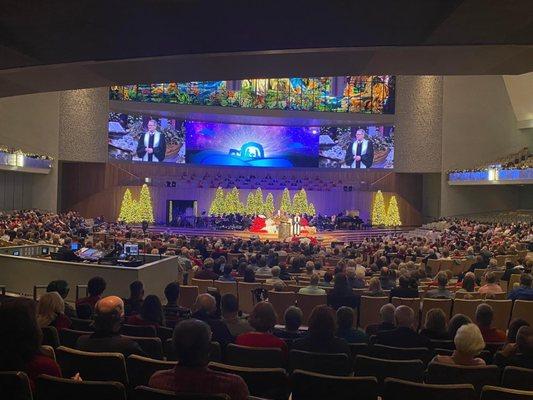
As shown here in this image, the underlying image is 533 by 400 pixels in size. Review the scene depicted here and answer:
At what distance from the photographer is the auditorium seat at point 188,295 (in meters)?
8.67

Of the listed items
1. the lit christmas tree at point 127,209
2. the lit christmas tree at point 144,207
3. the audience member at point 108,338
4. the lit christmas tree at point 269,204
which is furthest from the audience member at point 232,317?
the lit christmas tree at point 269,204

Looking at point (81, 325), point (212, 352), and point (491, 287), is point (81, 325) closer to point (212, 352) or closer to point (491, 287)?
point (212, 352)

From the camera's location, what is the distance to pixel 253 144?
3956 cm

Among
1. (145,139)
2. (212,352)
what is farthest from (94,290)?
(145,139)

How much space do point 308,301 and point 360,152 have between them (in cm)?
3178

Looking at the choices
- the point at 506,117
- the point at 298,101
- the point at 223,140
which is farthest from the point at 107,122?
the point at 506,117

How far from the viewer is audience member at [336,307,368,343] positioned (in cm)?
554

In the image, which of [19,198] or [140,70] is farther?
[19,198]

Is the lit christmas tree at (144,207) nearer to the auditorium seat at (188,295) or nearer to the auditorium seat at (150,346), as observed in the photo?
the auditorium seat at (188,295)

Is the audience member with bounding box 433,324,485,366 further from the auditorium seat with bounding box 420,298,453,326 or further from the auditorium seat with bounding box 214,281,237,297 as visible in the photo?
the auditorium seat with bounding box 214,281,237,297

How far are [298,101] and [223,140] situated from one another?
18.6ft

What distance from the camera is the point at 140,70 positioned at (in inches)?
245

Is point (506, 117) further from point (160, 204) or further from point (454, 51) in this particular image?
point (454, 51)

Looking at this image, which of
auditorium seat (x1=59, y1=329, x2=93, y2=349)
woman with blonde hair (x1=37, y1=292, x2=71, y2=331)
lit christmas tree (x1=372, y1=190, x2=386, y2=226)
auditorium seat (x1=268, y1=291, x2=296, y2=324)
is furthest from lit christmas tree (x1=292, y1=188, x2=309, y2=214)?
auditorium seat (x1=59, y1=329, x2=93, y2=349)
